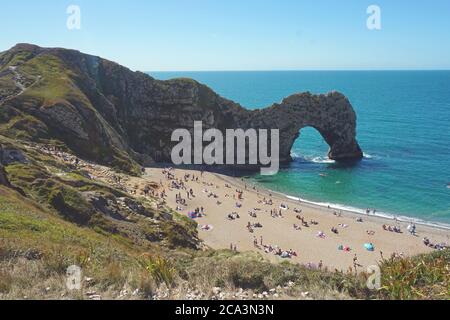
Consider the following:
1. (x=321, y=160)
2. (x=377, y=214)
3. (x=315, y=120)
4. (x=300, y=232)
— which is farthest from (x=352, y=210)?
(x=315, y=120)

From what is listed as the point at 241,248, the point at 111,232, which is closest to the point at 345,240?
the point at 241,248

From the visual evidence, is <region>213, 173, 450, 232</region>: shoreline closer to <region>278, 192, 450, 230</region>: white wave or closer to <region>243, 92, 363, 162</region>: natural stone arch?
<region>278, 192, 450, 230</region>: white wave

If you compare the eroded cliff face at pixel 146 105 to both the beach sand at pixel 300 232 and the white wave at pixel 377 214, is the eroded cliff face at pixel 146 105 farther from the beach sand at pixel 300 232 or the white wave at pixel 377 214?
the white wave at pixel 377 214

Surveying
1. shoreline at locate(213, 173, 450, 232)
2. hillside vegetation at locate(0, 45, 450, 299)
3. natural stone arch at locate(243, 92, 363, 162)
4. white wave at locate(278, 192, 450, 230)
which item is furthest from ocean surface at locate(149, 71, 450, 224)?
hillside vegetation at locate(0, 45, 450, 299)

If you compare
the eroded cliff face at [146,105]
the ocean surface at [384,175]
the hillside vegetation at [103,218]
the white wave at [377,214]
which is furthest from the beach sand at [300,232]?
the eroded cliff face at [146,105]
